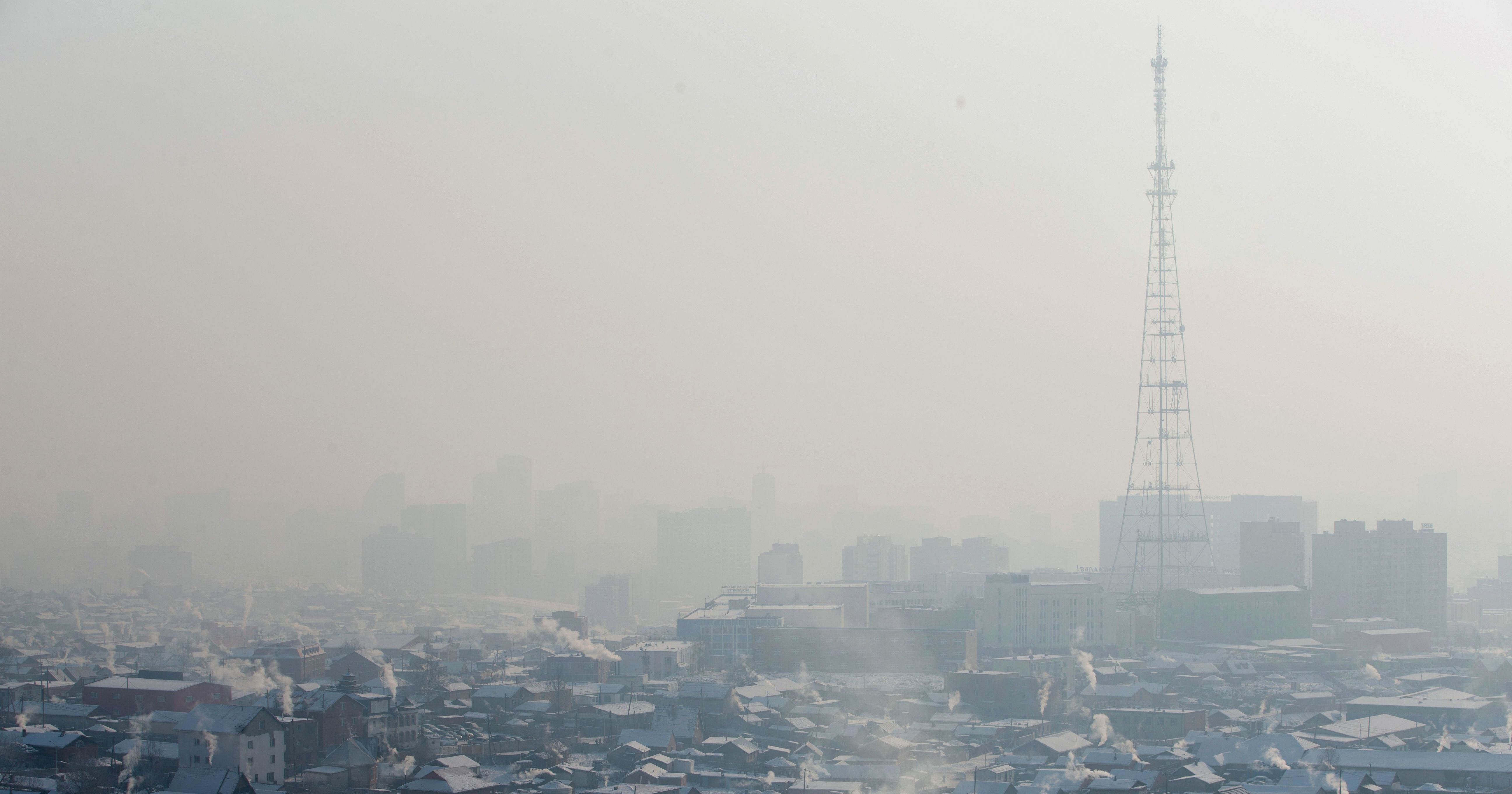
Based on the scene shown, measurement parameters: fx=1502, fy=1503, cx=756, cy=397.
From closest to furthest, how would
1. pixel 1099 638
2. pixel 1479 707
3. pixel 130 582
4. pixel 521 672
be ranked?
1. pixel 1479 707
2. pixel 521 672
3. pixel 1099 638
4. pixel 130 582

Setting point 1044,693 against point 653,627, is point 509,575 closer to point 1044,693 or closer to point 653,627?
point 653,627

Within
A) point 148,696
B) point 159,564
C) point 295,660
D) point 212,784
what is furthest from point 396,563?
point 212,784

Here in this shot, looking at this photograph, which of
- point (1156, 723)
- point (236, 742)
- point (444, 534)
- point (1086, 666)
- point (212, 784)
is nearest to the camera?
point (212, 784)

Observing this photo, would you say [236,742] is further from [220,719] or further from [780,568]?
[780,568]

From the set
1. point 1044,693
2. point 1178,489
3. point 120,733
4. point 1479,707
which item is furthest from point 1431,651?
point 120,733

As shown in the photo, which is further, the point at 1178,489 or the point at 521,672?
the point at 1178,489

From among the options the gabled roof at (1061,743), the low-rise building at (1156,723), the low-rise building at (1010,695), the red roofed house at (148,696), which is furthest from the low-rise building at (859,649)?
the red roofed house at (148,696)

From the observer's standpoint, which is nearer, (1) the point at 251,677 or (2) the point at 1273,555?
(1) the point at 251,677
